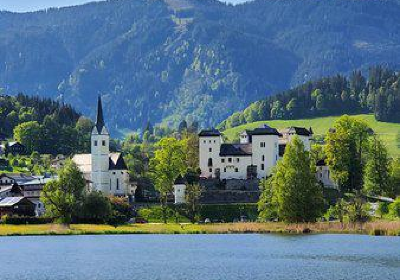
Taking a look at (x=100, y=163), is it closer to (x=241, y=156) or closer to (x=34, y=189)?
(x=34, y=189)

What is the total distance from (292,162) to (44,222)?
105ft

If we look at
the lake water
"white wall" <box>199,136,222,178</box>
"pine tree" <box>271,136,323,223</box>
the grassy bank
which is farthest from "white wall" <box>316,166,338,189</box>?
the lake water

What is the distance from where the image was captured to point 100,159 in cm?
16050

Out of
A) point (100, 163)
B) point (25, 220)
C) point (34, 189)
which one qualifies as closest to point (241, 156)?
point (100, 163)

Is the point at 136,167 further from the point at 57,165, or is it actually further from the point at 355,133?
the point at 355,133

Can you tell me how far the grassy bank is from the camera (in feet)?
359

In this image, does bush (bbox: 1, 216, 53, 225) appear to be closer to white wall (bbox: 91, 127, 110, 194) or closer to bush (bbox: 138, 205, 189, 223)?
bush (bbox: 138, 205, 189, 223)

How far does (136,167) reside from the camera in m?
186

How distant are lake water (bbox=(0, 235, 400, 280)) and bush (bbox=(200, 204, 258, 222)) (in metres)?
29.9

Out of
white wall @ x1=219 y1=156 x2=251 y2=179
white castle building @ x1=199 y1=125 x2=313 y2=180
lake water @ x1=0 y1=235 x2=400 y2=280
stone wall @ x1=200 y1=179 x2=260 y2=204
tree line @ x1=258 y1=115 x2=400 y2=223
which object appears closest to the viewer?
lake water @ x1=0 y1=235 x2=400 y2=280

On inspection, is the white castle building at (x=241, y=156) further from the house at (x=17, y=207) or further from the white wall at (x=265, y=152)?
the house at (x=17, y=207)

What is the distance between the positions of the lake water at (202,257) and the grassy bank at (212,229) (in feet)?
15.8

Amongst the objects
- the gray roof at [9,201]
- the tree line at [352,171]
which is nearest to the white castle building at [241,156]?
the tree line at [352,171]

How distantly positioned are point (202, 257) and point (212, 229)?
115 ft
